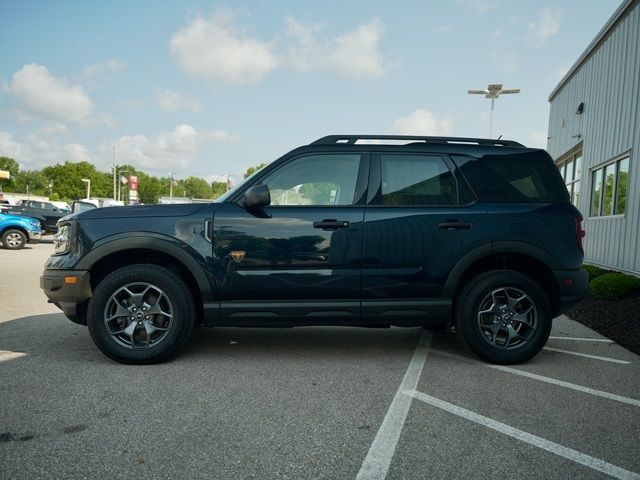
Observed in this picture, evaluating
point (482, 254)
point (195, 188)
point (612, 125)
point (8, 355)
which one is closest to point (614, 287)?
point (482, 254)

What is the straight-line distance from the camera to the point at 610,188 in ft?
36.5

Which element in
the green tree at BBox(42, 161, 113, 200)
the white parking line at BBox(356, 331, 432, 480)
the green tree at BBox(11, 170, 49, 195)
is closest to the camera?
the white parking line at BBox(356, 331, 432, 480)

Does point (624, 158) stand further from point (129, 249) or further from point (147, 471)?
point (147, 471)

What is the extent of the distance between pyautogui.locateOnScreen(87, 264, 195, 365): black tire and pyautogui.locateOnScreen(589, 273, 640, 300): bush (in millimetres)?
6418

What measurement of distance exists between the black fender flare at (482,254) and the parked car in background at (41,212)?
2148 cm

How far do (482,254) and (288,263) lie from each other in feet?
5.69

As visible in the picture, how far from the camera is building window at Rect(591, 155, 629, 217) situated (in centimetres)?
1031

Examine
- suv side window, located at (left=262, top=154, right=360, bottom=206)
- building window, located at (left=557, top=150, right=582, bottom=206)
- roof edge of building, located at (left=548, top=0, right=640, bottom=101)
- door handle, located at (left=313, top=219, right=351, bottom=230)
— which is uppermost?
roof edge of building, located at (left=548, top=0, right=640, bottom=101)

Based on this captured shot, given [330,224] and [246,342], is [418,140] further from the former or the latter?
[246,342]

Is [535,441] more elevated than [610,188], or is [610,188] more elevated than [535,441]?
[610,188]

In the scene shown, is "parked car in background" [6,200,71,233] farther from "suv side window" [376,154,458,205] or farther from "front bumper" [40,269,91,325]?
"suv side window" [376,154,458,205]

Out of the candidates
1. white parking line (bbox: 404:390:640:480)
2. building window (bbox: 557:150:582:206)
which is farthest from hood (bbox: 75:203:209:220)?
building window (bbox: 557:150:582:206)

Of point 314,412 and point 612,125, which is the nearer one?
point 314,412

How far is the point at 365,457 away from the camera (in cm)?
250
